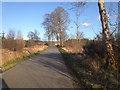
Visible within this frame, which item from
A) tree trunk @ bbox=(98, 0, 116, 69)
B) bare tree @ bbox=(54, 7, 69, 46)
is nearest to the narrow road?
tree trunk @ bbox=(98, 0, 116, 69)

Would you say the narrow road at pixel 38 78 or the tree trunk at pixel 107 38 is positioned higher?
the tree trunk at pixel 107 38

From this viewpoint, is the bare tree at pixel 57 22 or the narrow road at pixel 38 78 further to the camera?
the bare tree at pixel 57 22

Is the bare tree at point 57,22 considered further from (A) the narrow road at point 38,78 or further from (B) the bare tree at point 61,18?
(A) the narrow road at point 38,78

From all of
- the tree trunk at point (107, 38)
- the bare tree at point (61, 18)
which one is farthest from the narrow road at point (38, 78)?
the bare tree at point (61, 18)

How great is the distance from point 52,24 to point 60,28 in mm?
3737

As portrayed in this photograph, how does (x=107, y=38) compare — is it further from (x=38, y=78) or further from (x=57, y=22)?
(x=57, y=22)

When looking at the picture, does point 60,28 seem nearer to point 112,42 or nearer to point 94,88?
point 112,42

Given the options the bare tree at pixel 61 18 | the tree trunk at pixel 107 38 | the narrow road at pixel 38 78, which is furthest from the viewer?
the bare tree at pixel 61 18

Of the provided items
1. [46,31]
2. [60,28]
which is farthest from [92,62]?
[46,31]

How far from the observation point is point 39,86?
456 inches


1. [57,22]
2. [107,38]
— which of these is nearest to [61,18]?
[57,22]

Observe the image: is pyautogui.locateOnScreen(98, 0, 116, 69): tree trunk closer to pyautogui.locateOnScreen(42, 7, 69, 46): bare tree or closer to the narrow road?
the narrow road

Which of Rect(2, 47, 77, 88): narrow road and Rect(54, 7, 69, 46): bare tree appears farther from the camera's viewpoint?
Rect(54, 7, 69, 46): bare tree

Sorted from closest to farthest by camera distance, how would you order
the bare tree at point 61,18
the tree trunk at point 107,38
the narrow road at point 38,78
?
the narrow road at point 38,78
the tree trunk at point 107,38
the bare tree at point 61,18
